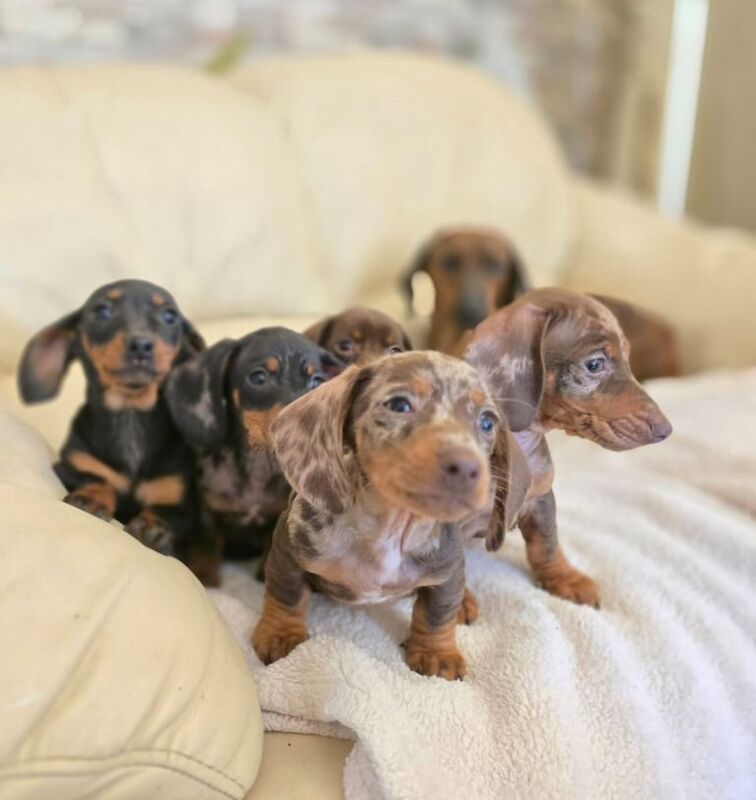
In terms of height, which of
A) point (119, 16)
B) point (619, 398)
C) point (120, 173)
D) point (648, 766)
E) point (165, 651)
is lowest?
point (648, 766)

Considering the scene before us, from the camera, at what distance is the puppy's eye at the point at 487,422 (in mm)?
1006

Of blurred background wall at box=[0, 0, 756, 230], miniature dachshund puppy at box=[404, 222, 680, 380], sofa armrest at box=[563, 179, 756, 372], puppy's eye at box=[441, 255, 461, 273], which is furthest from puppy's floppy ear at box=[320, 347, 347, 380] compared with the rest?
blurred background wall at box=[0, 0, 756, 230]

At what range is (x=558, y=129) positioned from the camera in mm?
3332

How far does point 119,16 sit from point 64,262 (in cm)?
114

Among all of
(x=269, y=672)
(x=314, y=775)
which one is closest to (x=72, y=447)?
(x=269, y=672)

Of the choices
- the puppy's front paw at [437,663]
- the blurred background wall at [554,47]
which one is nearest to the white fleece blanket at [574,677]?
the puppy's front paw at [437,663]

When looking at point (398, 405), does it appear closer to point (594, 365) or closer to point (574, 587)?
point (594, 365)

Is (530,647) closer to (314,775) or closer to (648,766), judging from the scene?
(648,766)

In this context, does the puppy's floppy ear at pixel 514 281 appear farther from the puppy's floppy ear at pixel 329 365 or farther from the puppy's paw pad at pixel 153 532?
the puppy's paw pad at pixel 153 532

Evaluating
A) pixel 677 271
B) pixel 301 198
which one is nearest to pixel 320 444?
pixel 301 198

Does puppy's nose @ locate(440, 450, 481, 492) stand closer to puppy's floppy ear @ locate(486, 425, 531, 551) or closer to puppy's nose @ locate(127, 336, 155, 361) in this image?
puppy's floppy ear @ locate(486, 425, 531, 551)

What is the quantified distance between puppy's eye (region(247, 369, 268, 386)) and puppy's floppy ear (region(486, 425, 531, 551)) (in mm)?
345

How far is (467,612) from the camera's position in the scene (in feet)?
4.22

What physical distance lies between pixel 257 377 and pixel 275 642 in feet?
1.14
